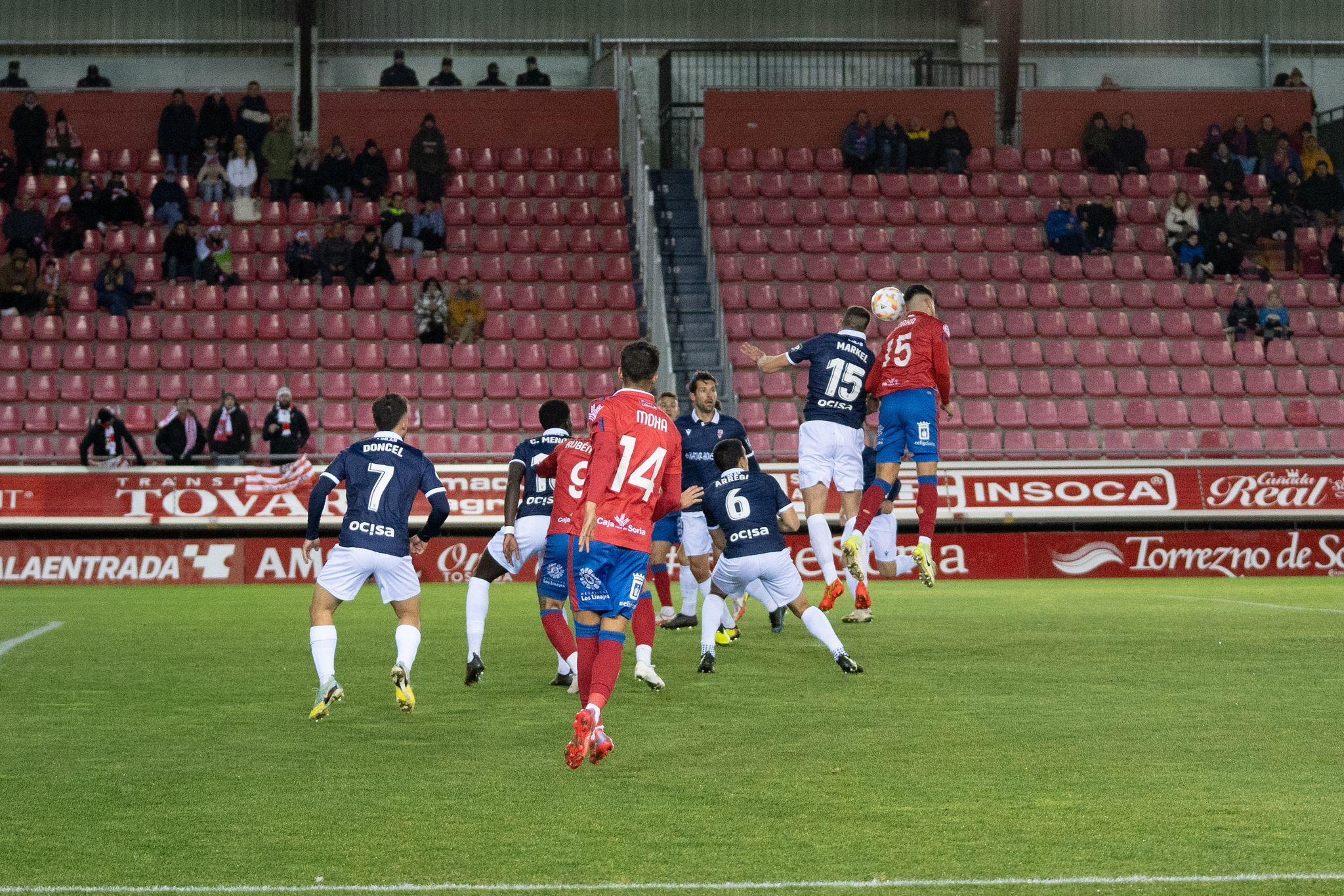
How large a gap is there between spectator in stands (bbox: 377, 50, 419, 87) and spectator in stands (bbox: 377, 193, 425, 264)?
4402 millimetres

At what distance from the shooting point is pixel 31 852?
5285 millimetres

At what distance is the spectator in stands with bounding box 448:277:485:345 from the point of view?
2369 cm

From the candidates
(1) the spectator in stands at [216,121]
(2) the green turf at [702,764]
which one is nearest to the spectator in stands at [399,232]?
(1) the spectator in stands at [216,121]

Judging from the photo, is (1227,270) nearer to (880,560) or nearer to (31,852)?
(880,560)

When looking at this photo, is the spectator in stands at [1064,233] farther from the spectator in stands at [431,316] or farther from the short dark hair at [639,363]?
the short dark hair at [639,363]

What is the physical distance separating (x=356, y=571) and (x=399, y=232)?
1749 cm

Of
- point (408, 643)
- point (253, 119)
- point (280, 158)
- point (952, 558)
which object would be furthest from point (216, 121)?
point (408, 643)

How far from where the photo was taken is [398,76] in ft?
94.3

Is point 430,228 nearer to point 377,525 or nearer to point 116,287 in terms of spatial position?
point 116,287

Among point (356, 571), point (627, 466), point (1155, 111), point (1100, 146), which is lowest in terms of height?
point (356, 571)

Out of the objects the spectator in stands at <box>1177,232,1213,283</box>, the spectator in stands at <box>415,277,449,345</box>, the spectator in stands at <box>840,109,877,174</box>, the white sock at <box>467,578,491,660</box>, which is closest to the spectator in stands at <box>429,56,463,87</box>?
the spectator in stands at <box>415,277,449,345</box>

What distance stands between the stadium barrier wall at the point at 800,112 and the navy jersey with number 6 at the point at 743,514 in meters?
19.4

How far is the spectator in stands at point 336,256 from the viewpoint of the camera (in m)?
24.4

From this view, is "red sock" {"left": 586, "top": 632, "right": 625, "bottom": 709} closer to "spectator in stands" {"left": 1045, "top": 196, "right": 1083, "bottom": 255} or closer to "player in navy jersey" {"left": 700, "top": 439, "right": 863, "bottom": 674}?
"player in navy jersey" {"left": 700, "top": 439, "right": 863, "bottom": 674}
